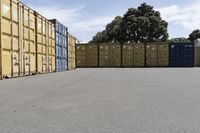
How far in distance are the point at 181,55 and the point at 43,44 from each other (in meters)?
25.1

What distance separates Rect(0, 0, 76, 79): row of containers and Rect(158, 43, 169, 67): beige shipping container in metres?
18.8

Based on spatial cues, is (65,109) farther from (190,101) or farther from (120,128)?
(190,101)

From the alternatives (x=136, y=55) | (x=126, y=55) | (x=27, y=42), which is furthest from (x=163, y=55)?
(x=27, y=42)

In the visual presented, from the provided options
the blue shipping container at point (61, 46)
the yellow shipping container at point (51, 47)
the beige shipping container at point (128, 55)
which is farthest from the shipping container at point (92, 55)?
the yellow shipping container at point (51, 47)

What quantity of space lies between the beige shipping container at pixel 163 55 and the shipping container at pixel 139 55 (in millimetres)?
2137

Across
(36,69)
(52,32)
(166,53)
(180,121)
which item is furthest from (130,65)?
(180,121)

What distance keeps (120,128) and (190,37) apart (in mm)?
98403

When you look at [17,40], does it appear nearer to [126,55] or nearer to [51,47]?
[51,47]

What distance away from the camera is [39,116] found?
636 centimetres

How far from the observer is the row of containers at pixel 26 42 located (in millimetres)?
17156

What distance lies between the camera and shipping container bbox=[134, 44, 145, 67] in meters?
44.5

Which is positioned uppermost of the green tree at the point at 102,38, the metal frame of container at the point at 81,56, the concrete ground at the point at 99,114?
the green tree at the point at 102,38

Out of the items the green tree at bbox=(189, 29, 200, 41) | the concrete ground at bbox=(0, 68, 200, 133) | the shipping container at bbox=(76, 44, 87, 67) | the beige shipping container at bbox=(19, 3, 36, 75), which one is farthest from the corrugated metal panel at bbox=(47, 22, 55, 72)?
the green tree at bbox=(189, 29, 200, 41)

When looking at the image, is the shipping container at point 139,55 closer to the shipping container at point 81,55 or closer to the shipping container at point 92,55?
the shipping container at point 92,55
